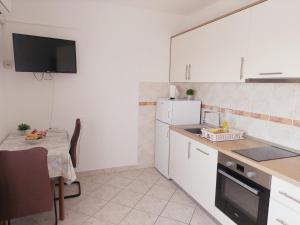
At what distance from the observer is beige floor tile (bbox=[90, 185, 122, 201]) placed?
2.69m

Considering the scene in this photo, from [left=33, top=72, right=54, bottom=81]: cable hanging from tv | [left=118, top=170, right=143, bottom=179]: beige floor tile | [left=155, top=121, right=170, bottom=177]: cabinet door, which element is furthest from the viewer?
[left=118, top=170, right=143, bottom=179]: beige floor tile

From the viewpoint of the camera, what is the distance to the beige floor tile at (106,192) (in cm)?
269

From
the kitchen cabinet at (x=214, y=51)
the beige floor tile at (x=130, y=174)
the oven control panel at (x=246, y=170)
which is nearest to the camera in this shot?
the oven control panel at (x=246, y=170)

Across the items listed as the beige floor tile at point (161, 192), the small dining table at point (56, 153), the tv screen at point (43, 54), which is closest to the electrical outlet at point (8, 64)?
the tv screen at point (43, 54)

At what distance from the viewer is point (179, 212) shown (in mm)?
2408

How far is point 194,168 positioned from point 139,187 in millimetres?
896

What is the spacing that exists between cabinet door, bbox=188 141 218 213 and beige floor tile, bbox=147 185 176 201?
Result: 0.33 metres

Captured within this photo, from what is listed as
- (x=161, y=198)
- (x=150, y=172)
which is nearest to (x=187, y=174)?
(x=161, y=198)

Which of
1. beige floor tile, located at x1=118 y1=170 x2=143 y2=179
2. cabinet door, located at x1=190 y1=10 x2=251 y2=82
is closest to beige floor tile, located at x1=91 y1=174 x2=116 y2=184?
beige floor tile, located at x1=118 y1=170 x2=143 y2=179

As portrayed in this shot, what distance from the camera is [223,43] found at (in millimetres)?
2281

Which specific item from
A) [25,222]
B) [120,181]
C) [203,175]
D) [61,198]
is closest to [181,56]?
[203,175]

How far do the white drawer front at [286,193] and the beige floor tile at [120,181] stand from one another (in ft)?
6.46

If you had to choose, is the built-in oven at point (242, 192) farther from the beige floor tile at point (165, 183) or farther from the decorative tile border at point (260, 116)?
the beige floor tile at point (165, 183)

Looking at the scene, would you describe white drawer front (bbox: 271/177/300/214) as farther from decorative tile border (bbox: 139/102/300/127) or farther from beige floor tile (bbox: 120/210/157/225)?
beige floor tile (bbox: 120/210/157/225)
